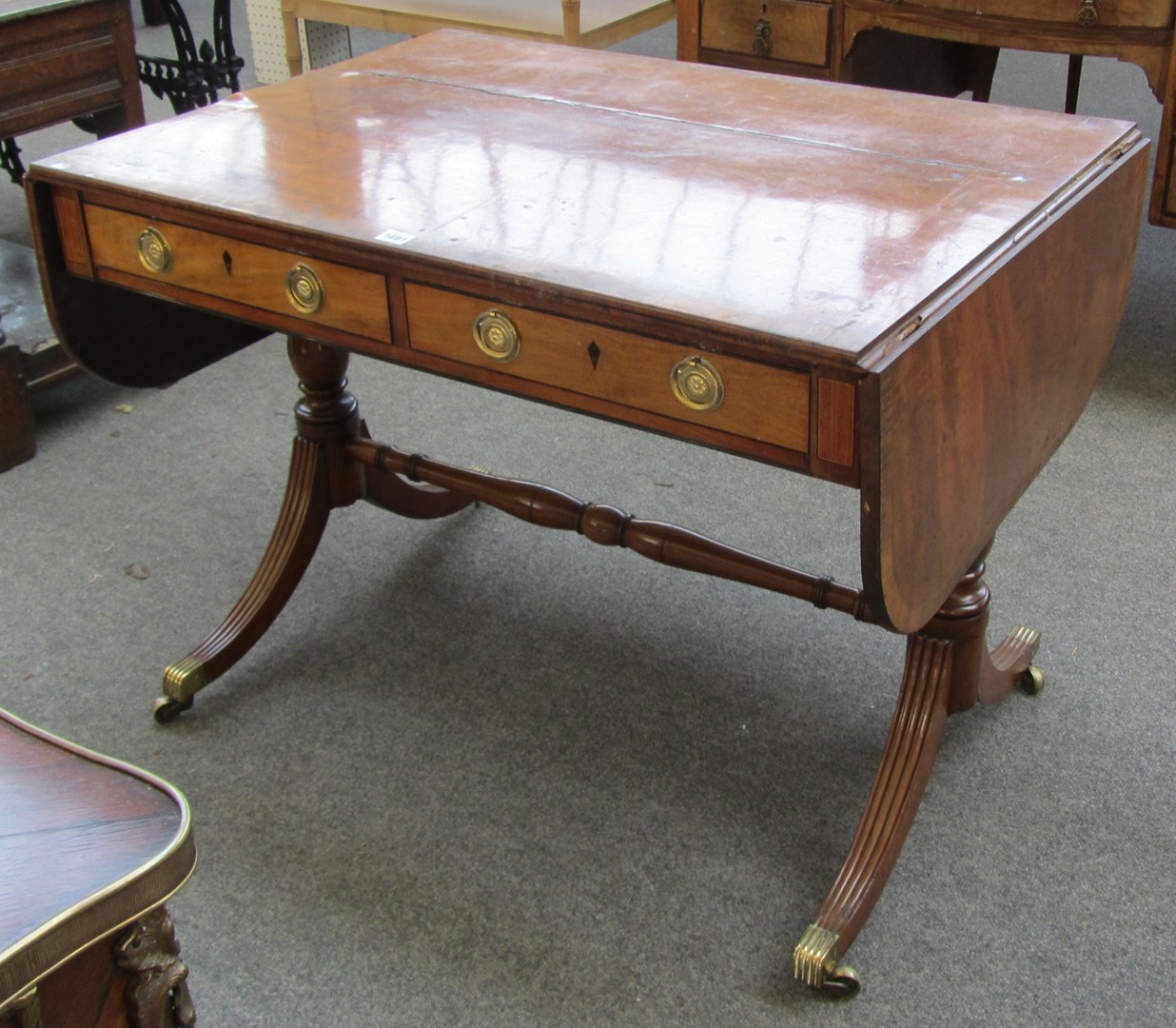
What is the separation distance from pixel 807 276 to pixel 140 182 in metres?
0.83

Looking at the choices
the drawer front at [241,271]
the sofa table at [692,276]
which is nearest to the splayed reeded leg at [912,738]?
the sofa table at [692,276]

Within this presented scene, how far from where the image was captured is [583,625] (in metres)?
2.27

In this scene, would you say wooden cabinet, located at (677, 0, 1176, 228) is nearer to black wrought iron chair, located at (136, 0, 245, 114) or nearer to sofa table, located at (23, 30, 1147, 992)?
sofa table, located at (23, 30, 1147, 992)

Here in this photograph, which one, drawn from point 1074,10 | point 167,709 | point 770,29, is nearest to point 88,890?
point 167,709

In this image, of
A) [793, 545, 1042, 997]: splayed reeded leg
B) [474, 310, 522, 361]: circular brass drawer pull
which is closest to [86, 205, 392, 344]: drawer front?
[474, 310, 522, 361]: circular brass drawer pull

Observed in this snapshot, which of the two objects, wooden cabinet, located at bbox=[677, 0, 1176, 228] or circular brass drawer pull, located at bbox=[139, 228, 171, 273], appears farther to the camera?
wooden cabinet, located at bbox=[677, 0, 1176, 228]

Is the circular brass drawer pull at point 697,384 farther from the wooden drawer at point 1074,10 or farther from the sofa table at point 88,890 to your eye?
the wooden drawer at point 1074,10

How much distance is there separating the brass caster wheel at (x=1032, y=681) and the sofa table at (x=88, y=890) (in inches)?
51.3

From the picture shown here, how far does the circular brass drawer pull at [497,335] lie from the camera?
1.49 metres

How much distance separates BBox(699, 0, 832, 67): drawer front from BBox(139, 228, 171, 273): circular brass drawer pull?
6.26 ft

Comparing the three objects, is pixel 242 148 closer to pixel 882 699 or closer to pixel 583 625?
pixel 583 625

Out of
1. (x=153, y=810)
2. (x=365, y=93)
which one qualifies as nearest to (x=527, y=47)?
(x=365, y=93)

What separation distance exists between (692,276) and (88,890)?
79cm

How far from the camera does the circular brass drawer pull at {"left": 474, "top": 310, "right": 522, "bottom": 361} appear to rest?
1488mm
